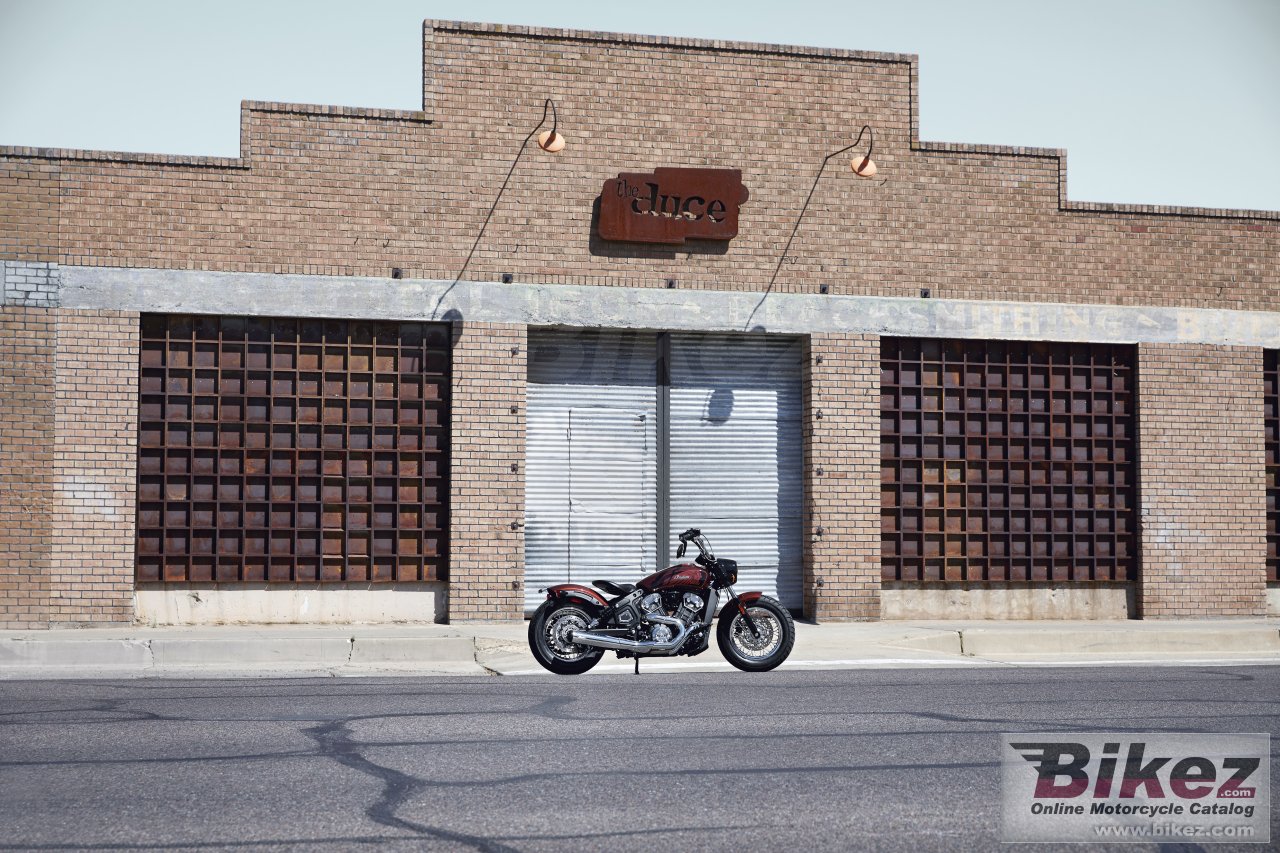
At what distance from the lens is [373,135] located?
1873cm

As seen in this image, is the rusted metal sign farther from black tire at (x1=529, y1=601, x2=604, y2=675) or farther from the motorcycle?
black tire at (x1=529, y1=601, x2=604, y2=675)

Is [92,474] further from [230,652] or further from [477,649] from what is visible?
[477,649]

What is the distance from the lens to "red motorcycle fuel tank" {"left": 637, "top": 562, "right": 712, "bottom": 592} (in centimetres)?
1134

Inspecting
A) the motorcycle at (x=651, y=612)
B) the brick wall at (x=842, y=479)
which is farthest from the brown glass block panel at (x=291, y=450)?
the motorcycle at (x=651, y=612)

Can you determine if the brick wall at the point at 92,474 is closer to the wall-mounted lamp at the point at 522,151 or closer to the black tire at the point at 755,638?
the wall-mounted lamp at the point at 522,151

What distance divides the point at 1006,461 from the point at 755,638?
9463mm

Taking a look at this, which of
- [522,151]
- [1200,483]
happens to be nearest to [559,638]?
[522,151]

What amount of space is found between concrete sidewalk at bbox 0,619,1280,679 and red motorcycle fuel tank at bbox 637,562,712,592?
3122 mm

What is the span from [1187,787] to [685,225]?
12.5m

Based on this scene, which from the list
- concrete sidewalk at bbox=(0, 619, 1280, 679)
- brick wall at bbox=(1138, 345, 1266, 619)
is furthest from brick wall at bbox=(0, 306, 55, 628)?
brick wall at bbox=(1138, 345, 1266, 619)

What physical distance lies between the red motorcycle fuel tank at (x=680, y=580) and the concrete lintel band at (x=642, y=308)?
26.8ft

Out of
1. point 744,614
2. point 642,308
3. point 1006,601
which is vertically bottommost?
point 1006,601

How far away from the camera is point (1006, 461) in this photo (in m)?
20.6

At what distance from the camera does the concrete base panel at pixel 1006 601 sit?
20219 millimetres
